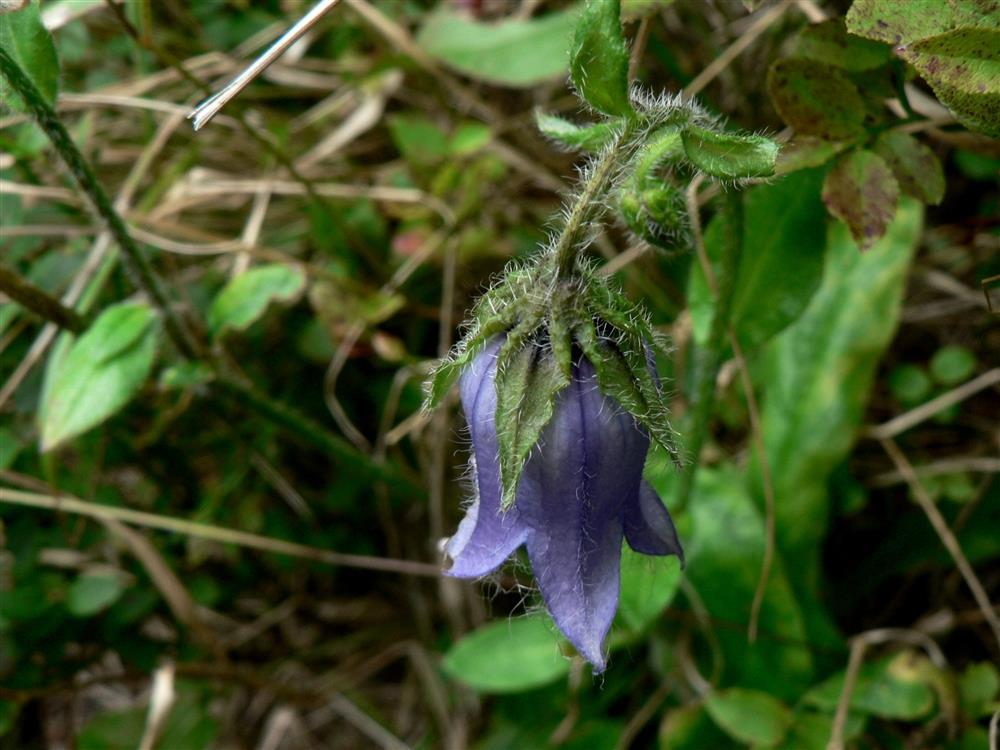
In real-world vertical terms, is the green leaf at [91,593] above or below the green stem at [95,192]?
below

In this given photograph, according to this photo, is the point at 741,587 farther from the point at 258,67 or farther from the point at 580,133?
the point at 258,67

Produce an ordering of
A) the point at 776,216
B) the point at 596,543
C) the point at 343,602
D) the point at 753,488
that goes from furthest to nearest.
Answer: the point at 343,602, the point at 753,488, the point at 776,216, the point at 596,543

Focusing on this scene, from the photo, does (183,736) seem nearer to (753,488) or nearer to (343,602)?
(343,602)

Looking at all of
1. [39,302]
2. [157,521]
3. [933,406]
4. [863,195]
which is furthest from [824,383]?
[39,302]

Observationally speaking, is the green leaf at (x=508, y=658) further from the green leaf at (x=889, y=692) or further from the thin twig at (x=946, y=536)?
the thin twig at (x=946, y=536)

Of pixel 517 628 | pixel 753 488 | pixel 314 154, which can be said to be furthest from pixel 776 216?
pixel 314 154

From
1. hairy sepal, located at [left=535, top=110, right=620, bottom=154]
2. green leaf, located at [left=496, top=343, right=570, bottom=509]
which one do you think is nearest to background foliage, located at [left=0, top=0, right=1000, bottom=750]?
hairy sepal, located at [left=535, top=110, right=620, bottom=154]

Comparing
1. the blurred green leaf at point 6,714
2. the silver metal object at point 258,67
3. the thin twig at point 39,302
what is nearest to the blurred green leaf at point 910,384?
the silver metal object at point 258,67
